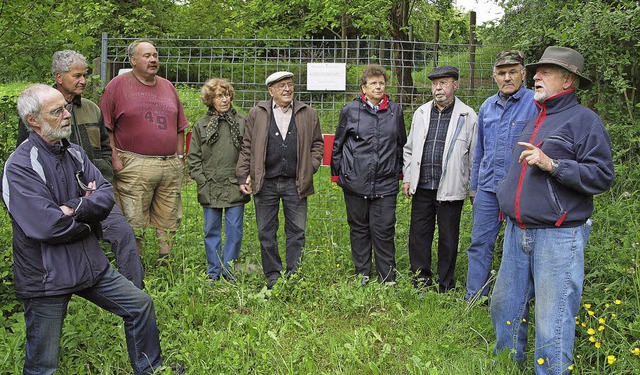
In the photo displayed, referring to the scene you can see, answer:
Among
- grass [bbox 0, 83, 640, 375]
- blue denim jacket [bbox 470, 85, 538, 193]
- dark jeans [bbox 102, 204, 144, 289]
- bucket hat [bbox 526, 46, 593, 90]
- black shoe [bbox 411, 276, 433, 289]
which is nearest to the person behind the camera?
bucket hat [bbox 526, 46, 593, 90]

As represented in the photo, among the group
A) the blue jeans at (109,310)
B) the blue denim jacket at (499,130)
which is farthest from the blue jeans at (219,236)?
the blue denim jacket at (499,130)

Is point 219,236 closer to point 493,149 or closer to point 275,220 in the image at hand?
point 275,220

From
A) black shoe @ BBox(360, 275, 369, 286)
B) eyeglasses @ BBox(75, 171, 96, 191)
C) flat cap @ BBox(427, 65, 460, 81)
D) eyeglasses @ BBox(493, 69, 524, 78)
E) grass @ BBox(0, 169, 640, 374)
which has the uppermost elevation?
flat cap @ BBox(427, 65, 460, 81)

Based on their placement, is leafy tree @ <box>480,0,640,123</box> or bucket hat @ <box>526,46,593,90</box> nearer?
bucket hat @ <box>526,46,593,90</box>

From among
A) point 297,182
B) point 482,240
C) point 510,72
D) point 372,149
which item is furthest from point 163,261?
point 510,72

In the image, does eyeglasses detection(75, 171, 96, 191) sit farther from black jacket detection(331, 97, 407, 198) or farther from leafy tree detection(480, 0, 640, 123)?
leafy tree detection(480, 0, 640, 123)

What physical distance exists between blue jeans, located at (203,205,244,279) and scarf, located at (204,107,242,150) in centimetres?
63

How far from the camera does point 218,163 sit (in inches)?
224

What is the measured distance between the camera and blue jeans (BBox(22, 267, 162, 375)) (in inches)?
138

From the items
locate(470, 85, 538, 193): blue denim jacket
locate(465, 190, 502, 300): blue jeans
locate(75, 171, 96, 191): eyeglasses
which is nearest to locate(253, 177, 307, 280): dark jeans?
locate(465, 190, 502, 300): blue jeans

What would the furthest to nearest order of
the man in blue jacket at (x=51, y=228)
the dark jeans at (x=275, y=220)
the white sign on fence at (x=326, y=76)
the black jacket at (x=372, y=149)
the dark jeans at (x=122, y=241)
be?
the white sign on fence at (x=326, y=76)
the dark jeans at (x=275, y=220)
the black jacket at (x=372, y=149)
the dark jeans at (x=122, y=241)
the man in blue jacket at (x=51, y=228)

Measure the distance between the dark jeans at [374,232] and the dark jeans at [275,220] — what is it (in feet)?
1.58

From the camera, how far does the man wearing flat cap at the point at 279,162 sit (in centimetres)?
555

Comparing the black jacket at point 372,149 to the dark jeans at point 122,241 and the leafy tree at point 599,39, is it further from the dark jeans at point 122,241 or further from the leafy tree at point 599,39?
the dark jeans at point 122,241
